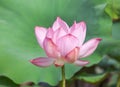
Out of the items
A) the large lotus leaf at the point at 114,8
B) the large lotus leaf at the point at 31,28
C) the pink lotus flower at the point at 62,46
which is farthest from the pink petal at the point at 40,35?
the large lotus leaf at the point at 114,8

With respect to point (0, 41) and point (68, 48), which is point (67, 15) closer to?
point (0, 41)

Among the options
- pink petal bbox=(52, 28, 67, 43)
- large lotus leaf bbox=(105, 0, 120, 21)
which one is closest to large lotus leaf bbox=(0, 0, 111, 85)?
large lotus leaf bbox=(105, 0, 120, 21)

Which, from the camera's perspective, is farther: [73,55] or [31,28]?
[31,28]

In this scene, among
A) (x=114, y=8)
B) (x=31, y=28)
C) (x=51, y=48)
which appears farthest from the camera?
(x=114, y=8)

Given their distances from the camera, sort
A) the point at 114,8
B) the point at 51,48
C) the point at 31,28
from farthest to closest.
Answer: the point at 114,8 < the point at 31,28 < the point at 51,48

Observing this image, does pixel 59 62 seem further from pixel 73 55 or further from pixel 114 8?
pixel 114 8

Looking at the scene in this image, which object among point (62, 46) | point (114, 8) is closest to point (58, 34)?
point (62, 46)

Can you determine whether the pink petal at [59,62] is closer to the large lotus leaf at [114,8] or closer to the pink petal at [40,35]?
the pink petal at [40,35]
